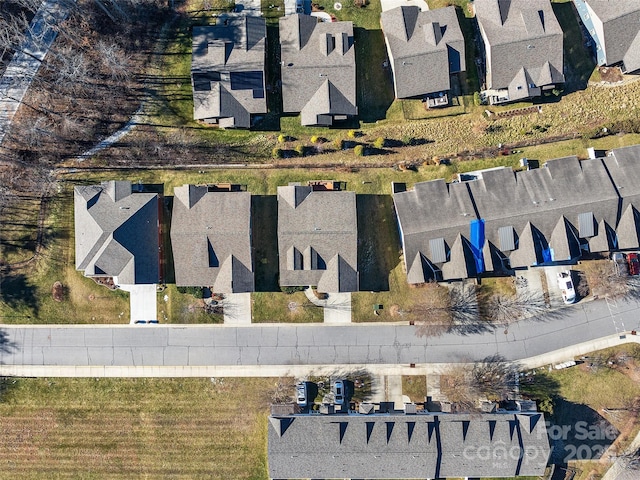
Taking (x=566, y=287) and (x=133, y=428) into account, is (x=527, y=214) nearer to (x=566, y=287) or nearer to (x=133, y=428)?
(x=566, y=287)

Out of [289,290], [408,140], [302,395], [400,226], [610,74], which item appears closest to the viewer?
[400,226]

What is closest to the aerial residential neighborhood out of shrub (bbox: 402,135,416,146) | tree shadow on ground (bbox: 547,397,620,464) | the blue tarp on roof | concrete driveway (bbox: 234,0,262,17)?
shrub (bbox: 402,135,416,146)

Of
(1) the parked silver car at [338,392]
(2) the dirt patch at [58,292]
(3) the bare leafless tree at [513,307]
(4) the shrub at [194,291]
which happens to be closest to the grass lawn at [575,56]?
(3) the bare leafless tree at [513,307]

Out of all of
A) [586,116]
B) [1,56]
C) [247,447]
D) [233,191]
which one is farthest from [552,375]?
[1,56]

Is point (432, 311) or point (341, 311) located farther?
point (341, 311)

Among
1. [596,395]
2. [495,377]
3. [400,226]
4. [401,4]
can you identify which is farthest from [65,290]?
[596,395]

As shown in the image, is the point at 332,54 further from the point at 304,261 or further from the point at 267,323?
the point at 267,323
